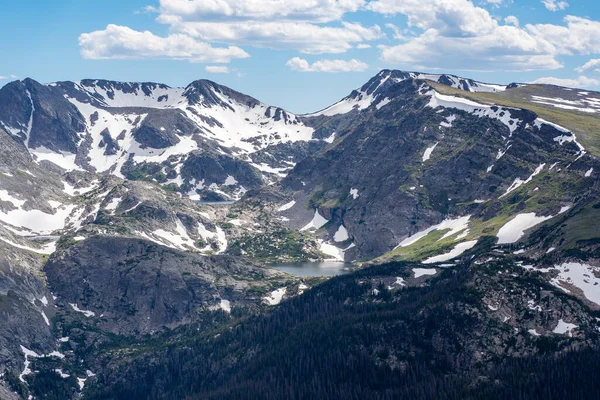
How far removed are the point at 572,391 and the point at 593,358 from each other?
1365cm

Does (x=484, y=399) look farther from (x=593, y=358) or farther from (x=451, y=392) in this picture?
(x=593, y=358)

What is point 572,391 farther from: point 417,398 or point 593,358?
point 417,398

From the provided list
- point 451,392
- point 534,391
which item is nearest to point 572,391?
point 534,391

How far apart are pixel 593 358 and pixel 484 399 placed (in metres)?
29.6

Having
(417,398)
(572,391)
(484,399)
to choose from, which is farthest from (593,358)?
(417,398)

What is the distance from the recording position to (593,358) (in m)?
199

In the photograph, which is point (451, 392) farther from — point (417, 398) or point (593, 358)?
point (593, 358)

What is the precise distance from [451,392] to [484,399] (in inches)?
402

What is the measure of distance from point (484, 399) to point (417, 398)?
16.6m

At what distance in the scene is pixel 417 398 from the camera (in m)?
200

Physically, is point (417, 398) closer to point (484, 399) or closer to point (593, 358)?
point (484, 399)

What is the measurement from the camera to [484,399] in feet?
626

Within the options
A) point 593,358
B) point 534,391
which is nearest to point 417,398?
point 534,391

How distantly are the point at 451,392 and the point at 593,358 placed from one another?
34.4 meters
